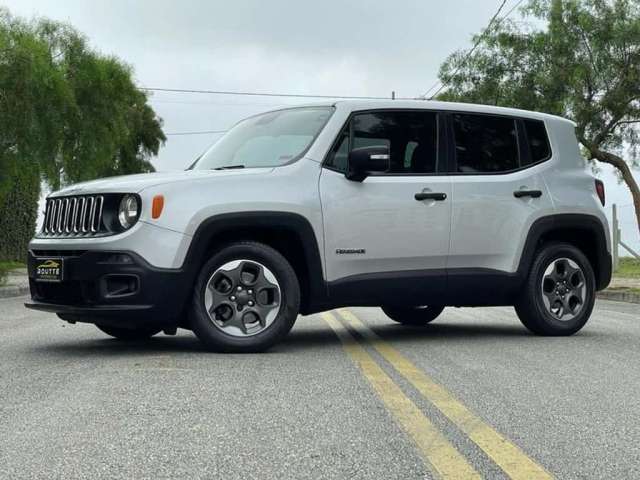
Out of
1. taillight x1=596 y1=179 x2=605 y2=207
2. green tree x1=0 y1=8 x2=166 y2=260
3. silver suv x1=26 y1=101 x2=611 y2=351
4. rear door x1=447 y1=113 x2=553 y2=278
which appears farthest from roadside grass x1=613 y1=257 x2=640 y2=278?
rear door x1=447 y1=113 x2=553 y2=278

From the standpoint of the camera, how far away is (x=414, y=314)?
10.4m

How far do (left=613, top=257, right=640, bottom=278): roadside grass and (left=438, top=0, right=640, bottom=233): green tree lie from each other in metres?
1.92

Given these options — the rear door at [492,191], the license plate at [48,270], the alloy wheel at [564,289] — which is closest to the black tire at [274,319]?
the license plate at [48,270]

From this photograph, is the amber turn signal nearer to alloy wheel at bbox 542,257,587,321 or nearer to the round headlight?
the round headlight

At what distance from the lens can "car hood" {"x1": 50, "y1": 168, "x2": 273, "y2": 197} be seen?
7.22m

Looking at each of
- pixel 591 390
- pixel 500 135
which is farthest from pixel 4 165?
pixel 591 390

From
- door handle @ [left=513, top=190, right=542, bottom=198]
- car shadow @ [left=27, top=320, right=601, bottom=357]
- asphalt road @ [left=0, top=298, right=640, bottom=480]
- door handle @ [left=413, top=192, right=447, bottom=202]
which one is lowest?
car shadow @ [left=27, top=320, right=601, bottom=357]

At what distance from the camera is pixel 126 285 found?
7.16 metres

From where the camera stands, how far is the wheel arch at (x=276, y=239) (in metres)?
7.28

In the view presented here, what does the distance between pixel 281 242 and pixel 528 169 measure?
2536 mm

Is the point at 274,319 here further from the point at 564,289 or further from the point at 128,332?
the point at 564,289

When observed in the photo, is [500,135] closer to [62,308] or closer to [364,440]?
[62,308]

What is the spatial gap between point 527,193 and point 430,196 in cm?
111

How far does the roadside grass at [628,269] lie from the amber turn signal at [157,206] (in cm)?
2243
